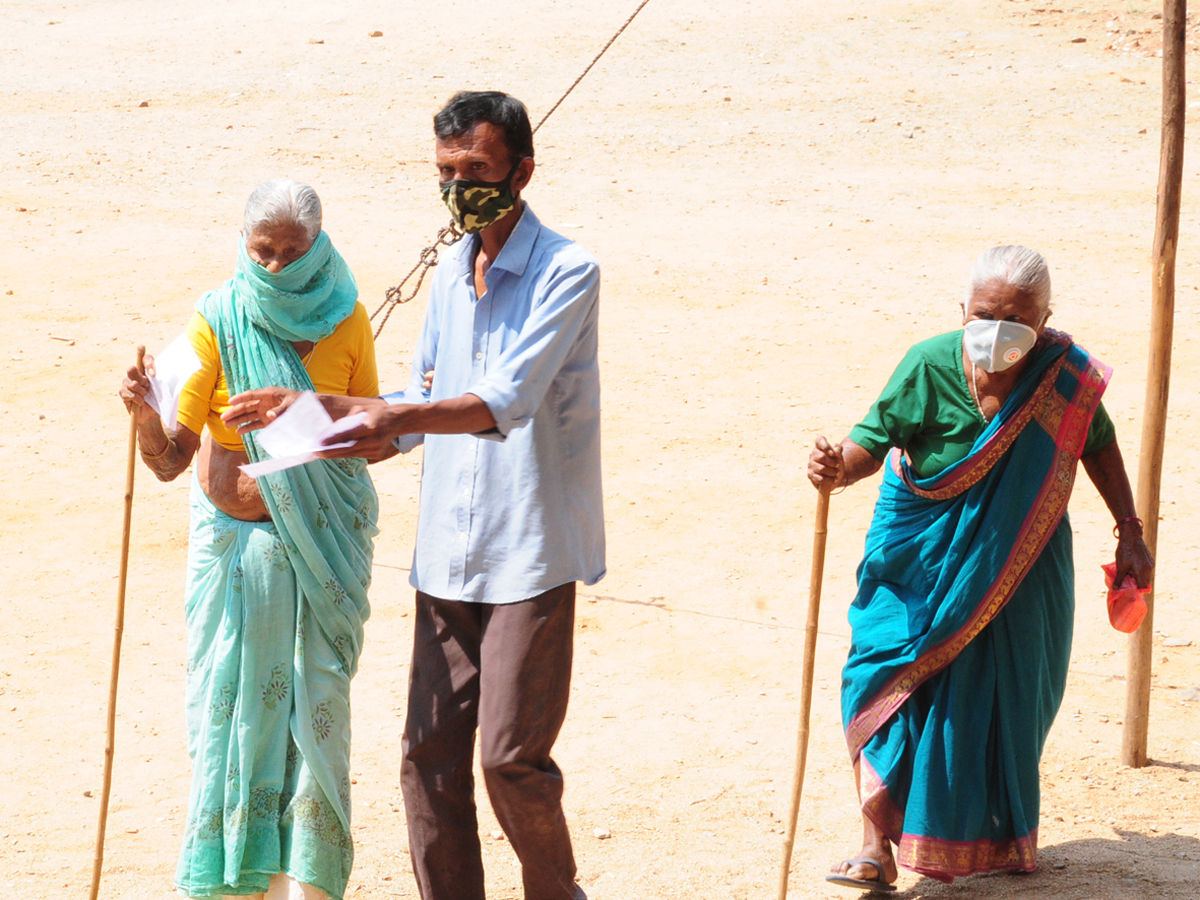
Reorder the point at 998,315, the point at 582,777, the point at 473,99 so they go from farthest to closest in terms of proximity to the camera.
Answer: the point at 582,777 < the point at 998,315 < the point at 473,99

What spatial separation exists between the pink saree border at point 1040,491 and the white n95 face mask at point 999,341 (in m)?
0.16

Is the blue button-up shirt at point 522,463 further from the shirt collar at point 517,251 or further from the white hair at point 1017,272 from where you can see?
the white hair at point 1017,272

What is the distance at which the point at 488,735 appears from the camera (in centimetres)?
331

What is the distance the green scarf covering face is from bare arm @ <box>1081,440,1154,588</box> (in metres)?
2.10

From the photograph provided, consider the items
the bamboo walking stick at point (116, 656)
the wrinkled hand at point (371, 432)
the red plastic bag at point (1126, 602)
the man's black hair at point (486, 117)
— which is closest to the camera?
the wrinkled hand at point (371, 432)

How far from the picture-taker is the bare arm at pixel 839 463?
387 centimetres

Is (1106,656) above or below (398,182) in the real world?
below

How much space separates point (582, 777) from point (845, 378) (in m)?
4.94

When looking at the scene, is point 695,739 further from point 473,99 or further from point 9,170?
point 9,170

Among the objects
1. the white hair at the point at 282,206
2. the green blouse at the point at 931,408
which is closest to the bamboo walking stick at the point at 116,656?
the white hair at the point at 282,206

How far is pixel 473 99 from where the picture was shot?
3270mm

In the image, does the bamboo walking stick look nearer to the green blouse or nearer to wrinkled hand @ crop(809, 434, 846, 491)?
wrinkled hand @ crop(809, 434, 846, 491)

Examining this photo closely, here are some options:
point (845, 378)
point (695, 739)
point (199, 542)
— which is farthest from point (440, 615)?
point (845, 378)

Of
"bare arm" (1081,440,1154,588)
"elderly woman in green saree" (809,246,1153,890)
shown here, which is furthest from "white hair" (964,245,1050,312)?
"bare arm" (1081,440,1154,588)
